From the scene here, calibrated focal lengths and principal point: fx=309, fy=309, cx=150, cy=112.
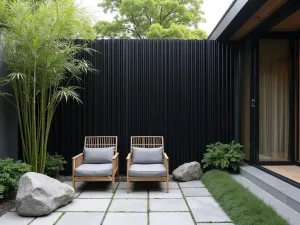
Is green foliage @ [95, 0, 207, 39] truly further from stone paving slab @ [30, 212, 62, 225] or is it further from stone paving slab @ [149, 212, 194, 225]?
stone paving slab @ [30, 212, 62, 225]

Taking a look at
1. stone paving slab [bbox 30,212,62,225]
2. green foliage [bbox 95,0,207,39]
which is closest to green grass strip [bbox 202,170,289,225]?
stone paving slab [bbox 30,212,62,225]

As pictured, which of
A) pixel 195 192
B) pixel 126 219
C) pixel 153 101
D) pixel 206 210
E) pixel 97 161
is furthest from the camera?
pixel 153 101

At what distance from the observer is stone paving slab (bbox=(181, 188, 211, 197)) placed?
4.82 meters

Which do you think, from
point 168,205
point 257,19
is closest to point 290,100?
point 257,19

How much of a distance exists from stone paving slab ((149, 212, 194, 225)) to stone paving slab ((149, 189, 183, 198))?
2.75 ft

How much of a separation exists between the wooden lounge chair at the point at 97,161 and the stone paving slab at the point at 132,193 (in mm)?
184

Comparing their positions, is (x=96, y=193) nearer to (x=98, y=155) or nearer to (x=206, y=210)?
(x=98, y=155)

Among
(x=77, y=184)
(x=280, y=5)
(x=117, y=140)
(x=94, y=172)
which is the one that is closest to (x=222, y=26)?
(x=280, y=5)

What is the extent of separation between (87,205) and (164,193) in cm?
128

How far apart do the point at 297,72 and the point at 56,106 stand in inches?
181

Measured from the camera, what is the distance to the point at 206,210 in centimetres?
404

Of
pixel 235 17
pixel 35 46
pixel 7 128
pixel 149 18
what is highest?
pixel 149 18

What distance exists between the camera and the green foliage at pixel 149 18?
15070mm

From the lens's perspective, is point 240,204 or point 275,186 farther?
point 275,186
